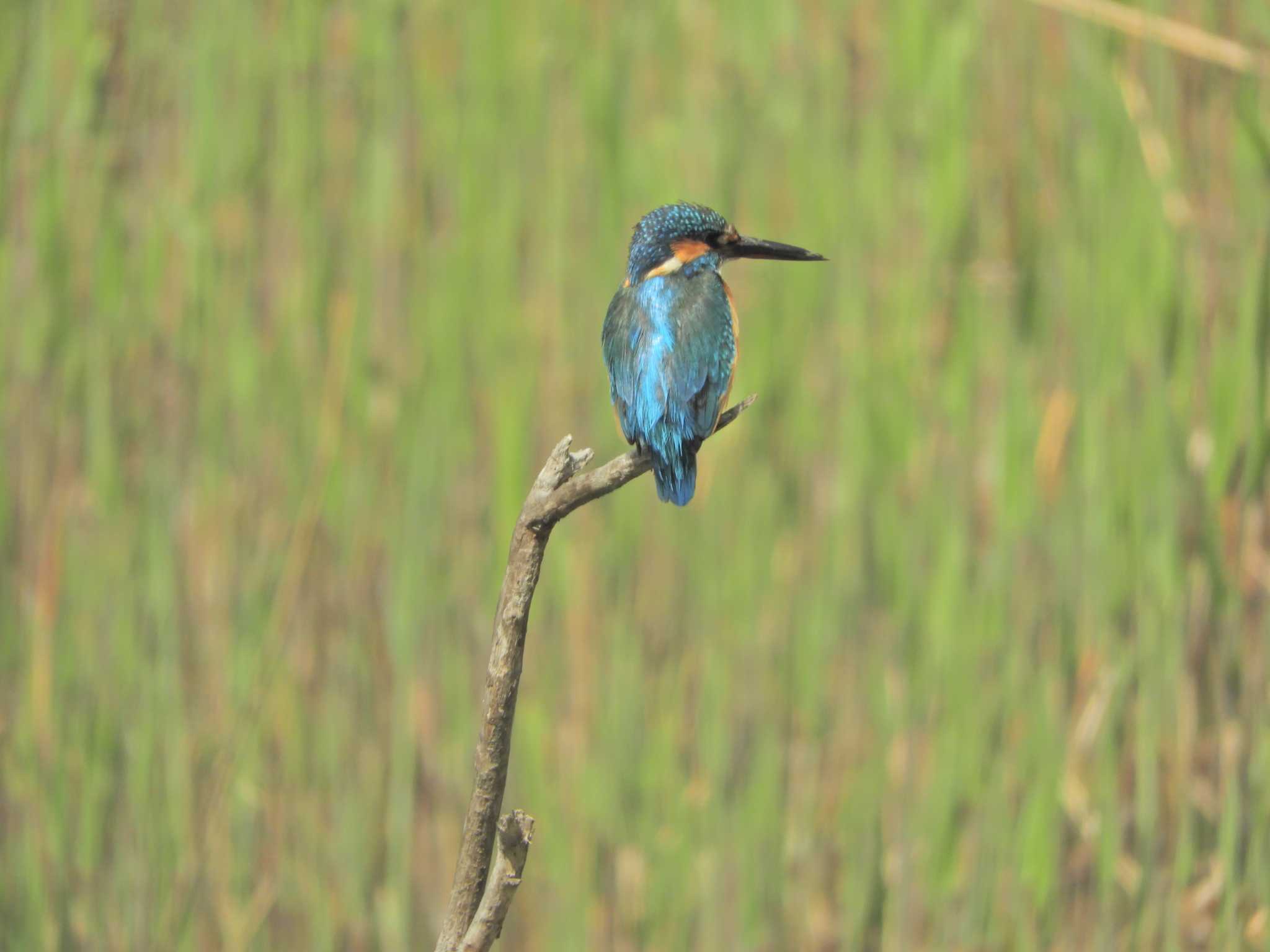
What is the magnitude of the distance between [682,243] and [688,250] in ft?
0.04

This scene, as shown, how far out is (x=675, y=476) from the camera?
3.61ft

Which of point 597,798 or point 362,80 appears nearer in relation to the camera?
point 597,798

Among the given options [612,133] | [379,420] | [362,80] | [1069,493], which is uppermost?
[362,80]

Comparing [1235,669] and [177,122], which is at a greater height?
[177,122]

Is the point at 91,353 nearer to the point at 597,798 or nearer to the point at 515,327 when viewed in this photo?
the point at 515,327

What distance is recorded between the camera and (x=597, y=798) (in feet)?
6.68

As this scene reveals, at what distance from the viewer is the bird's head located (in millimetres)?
1280

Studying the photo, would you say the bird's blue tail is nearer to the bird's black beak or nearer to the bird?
the bird

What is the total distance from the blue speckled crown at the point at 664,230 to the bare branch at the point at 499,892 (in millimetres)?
636

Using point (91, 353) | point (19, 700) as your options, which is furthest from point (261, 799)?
point (91, 353)

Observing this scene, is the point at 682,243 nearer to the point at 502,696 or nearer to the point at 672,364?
the point at 672,364

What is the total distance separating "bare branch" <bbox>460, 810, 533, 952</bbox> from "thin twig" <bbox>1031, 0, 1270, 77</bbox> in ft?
4.92

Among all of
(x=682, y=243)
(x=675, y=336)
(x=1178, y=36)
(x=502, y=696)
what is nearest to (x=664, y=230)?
(x=682, y=243)

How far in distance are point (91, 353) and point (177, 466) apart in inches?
8.1
